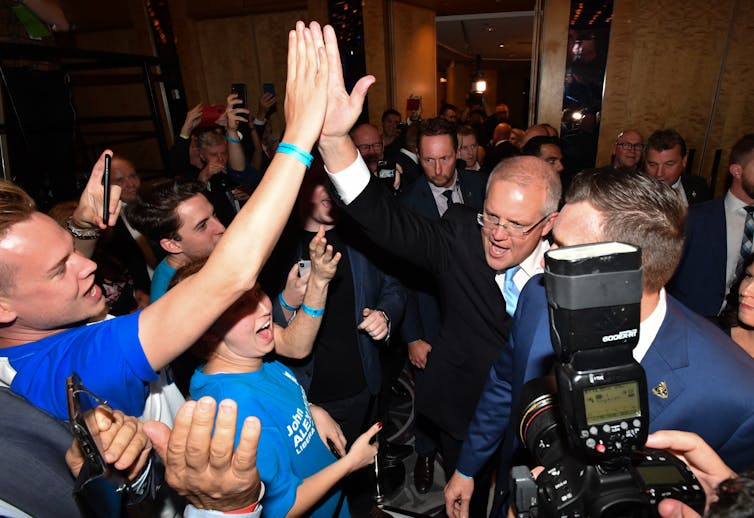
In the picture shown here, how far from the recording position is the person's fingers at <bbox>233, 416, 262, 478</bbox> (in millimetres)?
735

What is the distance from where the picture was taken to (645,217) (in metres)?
1.12

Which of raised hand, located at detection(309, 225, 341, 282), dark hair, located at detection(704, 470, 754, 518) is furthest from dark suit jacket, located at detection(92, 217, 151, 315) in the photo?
dark hair, located at detection(704, 470, 754, 518)

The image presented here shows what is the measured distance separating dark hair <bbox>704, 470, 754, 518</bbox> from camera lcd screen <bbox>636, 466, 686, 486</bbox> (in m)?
0.06

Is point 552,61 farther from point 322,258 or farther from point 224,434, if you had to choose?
point 224,434

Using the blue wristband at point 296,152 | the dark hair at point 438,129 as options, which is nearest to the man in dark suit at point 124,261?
the blue wristband at point 296,152

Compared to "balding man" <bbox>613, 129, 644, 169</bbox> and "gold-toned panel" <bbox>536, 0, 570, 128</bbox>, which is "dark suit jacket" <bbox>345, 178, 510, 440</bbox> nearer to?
"balding man" <bbox>613, 129, 644, 169</bbox>

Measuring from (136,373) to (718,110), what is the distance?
7.53 m

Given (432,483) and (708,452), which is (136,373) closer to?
(708,452)

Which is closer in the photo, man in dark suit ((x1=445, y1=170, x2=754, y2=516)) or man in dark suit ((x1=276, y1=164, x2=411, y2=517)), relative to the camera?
man in dark suit ((x1=445, y1=170, x2=754, y2=516))

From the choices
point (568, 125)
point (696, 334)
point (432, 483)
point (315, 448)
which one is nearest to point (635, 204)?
point (696, 334)

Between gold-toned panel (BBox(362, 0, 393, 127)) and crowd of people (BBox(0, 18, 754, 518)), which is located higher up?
gold-toned panel (BBox(362, 0, 393, 127))

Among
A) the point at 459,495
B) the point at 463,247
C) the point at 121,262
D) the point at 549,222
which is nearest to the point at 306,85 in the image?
the point at 463,247

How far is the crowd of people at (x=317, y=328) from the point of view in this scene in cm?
87

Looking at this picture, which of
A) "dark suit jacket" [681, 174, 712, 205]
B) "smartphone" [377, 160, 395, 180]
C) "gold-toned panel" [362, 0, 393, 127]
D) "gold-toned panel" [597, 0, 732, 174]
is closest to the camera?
"smartphone" [377, 160, 395, 180]
